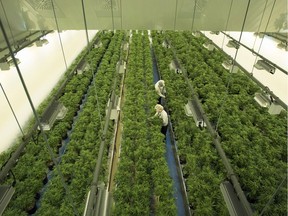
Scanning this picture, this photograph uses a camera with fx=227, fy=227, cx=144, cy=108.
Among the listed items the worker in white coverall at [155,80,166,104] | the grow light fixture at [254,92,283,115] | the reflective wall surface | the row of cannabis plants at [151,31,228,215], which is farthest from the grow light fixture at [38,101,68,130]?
the grow light fixture at [254,92,283,115]

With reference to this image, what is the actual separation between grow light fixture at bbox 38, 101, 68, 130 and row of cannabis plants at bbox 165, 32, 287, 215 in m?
2.96

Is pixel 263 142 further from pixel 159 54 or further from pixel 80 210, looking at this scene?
pixel 159 54

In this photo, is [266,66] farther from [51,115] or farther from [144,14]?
[51,115]

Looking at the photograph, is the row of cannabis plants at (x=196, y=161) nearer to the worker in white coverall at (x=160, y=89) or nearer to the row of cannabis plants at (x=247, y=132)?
the worker in white coverall at (x=160, y=89)

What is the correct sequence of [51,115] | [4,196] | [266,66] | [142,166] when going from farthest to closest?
[266,66]
[142,166]
[51,115]
[4,196]

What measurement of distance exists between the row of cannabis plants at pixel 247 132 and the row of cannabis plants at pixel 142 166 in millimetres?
1576

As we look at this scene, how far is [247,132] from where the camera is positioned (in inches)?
244

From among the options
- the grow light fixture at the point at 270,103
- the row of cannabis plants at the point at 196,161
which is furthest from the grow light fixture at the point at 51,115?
the grow light fixture at the point at 270,103

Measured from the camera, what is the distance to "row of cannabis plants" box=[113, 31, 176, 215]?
4266mm

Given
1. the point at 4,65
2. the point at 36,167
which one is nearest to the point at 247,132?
the point at 36,167

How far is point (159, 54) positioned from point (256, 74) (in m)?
5.32

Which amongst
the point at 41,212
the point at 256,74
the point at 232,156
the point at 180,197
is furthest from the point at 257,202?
the point at 256,74

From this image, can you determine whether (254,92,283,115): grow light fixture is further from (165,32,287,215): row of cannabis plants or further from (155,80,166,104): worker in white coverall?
(155,80,166,104): worker in white coverall

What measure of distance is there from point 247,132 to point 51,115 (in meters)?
4.98
